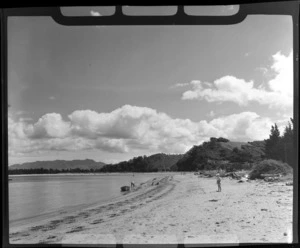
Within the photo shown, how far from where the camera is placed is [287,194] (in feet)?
8.21

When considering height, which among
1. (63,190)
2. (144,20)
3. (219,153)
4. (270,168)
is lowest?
(63,190)

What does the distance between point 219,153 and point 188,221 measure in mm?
669

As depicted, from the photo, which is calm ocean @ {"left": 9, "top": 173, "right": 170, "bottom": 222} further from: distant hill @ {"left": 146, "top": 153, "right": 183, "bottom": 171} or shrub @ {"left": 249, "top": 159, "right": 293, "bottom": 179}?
shrub @ {"left": 249, "top": 159, "right": 293, "bottom": 179}

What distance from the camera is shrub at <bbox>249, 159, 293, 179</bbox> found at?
257 cm

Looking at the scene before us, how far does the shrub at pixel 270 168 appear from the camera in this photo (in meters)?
2.57

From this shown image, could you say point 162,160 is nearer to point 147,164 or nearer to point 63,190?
point 147,164

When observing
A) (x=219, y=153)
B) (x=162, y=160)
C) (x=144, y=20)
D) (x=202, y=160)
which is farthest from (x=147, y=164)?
(x=144, y=20)

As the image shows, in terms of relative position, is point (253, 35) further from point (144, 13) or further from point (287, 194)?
point (287, 194)

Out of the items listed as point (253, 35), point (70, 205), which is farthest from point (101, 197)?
point (253, 35)

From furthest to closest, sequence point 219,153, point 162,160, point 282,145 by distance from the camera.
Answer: point 162,160
point 219,153
point 282,145

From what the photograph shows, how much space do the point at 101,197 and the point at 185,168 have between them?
932 mm

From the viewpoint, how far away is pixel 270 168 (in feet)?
8.86

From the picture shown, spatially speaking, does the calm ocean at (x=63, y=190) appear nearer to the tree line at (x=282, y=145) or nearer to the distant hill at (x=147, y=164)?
the distant hill at (x=147, y=164)

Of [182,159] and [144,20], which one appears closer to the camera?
[144,20]
